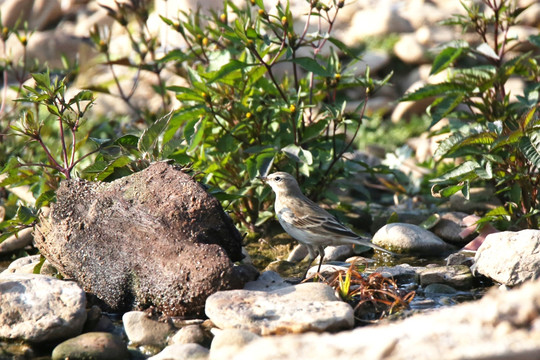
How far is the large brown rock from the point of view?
4910 millimetres

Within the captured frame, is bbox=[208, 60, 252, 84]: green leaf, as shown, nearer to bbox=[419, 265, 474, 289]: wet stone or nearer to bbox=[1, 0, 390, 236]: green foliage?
bbox=[1, 0, 390, 236]: green foliage

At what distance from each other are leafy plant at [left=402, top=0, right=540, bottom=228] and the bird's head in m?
1.34

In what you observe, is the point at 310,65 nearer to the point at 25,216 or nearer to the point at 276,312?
the point at 276,312

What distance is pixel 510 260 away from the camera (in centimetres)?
531

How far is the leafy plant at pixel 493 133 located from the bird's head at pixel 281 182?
1.34m

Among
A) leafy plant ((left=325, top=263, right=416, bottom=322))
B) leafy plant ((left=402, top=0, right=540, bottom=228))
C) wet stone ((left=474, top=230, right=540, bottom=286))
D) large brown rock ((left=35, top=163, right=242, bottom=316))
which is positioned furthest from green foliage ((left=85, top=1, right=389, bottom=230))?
wet stone ((left=474, top=230, right=540, bottom=286))

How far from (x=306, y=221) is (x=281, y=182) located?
48 cm

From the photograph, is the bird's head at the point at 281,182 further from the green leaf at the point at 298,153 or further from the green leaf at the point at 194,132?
the green leaf at the point at 194,132

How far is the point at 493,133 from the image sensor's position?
231 inches

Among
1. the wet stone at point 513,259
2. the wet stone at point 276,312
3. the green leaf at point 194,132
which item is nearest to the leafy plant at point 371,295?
the wet stone at point 276,312

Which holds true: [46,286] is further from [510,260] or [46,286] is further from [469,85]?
[469,85]

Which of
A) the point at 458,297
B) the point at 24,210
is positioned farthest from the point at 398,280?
the point at 24,210

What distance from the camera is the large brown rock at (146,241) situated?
16.1ft

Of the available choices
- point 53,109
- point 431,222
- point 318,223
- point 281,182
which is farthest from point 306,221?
point 53,109
